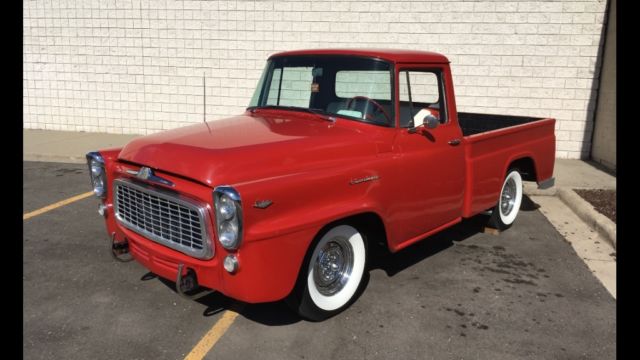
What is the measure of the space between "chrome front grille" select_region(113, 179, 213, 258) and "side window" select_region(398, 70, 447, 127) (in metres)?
1.99

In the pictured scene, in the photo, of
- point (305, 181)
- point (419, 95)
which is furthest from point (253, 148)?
point (419, 95)

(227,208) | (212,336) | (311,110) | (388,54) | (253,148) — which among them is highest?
(388,54)

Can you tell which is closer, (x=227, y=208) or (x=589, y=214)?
(x=227, y=208)

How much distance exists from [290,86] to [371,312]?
83.6 inches

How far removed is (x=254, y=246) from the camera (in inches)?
119

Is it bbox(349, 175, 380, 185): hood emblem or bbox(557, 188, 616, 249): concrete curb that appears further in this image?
bbox(557, 188, 616, 249): concrete curb

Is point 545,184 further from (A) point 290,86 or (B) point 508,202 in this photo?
(A) point 290,86

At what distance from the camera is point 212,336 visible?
3.44 m

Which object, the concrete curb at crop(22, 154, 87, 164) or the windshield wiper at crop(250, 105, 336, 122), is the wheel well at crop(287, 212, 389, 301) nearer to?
the windshield wiper at crop(250, 105, 336, 122)

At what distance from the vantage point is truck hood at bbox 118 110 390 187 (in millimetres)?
3188

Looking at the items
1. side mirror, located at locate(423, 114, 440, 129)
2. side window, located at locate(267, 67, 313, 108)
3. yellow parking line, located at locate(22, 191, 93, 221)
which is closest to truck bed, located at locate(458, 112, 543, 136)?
side mirror, located at locate(423, 114, 440, 129)

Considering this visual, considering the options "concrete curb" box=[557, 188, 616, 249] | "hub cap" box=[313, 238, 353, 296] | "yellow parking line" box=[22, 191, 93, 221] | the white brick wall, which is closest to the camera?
"hub cap" box=[313, 238, 353, 296]
